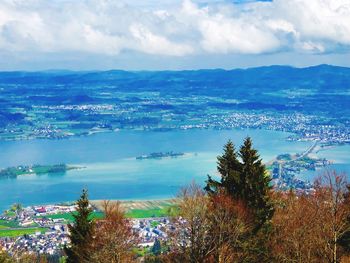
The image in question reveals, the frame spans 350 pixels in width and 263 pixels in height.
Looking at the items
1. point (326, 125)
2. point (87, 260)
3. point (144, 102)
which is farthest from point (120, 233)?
point (144, 102)

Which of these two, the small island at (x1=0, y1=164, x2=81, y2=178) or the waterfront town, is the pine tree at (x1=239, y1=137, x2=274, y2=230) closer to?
the waterfront town

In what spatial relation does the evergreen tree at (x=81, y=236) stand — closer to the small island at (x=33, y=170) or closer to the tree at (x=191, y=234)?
the tree at (x=191, y=234)

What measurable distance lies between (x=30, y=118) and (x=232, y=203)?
268 feet

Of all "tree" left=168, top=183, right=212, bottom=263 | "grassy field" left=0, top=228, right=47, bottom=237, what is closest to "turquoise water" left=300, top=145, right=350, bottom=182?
"grassy field" left=0, top=228, right=47, bottom=237

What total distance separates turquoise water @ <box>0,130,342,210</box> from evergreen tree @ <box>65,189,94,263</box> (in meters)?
25.9

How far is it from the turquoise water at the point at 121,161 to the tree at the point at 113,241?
26.3 metres

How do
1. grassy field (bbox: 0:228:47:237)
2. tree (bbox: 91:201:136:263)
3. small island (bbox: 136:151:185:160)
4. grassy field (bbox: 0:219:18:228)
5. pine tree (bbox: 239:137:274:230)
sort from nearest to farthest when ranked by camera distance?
tree (bbox: 91:201:136:263) < pine tree (bbox: 239:137:274:230) < grassy field (bbox: 0:228:47:237) < grassy field (bbox: 0:219:18:228) < small island (bbox: 136:151:185:160)

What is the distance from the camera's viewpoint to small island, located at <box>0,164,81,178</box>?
148 ft

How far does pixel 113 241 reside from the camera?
7.65m

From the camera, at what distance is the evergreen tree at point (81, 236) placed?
8.07 meters

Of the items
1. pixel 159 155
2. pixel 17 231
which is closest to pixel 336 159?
pixel 159 155

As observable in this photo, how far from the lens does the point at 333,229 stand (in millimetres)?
7426

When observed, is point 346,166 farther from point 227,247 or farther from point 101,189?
point 227,247

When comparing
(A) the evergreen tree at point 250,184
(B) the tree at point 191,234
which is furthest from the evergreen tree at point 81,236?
(A) the evergreen tree at point 250,184
